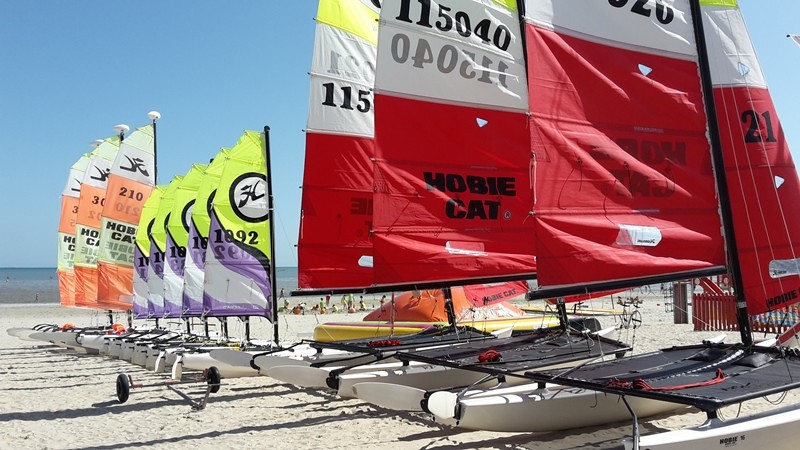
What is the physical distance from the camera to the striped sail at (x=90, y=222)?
20812 millimetres

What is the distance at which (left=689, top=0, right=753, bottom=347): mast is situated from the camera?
6926mm

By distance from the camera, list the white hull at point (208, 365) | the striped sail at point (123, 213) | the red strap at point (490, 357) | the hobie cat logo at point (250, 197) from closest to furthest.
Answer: the red strap at point (490, 357) → the white hull at point (208, 365) → the hobie cat logo at point (250, 197) → the striped sail at point (123, 213)

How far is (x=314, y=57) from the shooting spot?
12.7m

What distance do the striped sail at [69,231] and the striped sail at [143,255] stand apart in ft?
15.8

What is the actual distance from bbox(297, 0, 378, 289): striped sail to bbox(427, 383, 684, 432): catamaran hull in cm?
567

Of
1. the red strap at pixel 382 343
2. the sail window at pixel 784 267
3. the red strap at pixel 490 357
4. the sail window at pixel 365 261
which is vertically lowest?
the red strap at pixel 382 343

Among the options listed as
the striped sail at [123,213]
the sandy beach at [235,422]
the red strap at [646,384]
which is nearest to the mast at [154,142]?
the striped sail at [123,213]

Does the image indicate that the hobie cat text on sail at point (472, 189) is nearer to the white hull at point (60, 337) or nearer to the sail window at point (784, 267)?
the sail window at point (784, 267)

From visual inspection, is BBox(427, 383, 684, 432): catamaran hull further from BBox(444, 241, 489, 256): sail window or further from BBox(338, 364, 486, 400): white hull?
BBox(444, 241, 489, 256): sail window

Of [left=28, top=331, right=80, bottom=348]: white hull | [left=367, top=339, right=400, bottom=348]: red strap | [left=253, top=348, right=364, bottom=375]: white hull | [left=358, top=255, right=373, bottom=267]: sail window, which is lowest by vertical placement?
[left=28, top=331, right=80, bottom=348]: white hull

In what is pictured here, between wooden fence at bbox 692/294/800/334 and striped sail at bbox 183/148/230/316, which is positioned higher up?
Answer: striped sail at bbox 183/148/230/316

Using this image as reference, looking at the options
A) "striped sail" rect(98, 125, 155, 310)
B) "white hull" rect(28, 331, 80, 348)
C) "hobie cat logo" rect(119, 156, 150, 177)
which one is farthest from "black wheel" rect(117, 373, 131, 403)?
"hobie cat logo" rect(119, 156, 150, 177)

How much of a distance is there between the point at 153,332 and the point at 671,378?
1381 centimetres

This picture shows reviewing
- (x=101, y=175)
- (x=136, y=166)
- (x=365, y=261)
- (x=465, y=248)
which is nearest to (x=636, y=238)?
(x=465, y=248)
